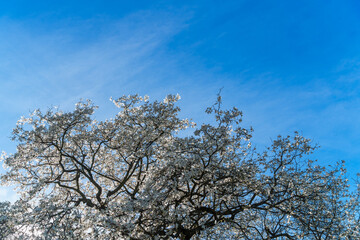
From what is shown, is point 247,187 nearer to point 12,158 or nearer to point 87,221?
point 87,221

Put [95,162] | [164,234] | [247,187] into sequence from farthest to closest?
[95,162] < [247,187] < [164,234]

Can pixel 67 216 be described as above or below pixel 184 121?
below

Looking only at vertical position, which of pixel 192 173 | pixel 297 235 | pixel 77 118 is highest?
pixel 77 118

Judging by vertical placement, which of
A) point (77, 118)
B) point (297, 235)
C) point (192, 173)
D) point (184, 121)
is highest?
point (184, 121)

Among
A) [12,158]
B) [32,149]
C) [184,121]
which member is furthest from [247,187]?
[12,158]

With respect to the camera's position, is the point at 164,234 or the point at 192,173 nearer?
the point at 192,173

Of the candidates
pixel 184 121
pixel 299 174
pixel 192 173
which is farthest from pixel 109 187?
pixel 299 174

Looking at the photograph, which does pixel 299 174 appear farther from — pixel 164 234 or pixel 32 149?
pixel 32 149

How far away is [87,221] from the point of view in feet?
37.7

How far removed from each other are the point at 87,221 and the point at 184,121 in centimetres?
828

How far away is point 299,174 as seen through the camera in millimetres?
13219

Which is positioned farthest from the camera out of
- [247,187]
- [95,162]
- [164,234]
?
[95,162]

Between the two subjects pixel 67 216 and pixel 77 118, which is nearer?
pixel 67 216

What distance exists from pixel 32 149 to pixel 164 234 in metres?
8.78
